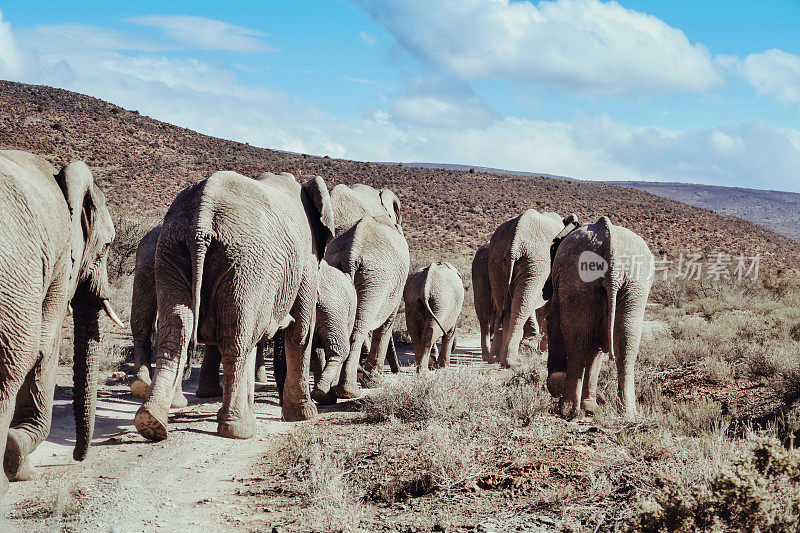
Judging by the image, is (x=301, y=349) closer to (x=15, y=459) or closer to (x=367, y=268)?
(x=367, y=268)

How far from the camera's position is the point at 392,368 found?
12234mm

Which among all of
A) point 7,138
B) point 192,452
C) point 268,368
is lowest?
point 268,368

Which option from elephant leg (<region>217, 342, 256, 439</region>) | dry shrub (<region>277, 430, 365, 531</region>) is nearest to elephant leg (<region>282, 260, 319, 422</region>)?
elephant leg (<region>217, 342, 256, 439</region>)

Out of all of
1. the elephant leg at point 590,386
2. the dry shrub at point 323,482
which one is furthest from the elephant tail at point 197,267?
the elephant leg at point 590,386

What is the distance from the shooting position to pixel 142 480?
5.41m

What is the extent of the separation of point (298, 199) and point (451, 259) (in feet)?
106

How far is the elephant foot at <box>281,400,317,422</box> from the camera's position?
7787 mm

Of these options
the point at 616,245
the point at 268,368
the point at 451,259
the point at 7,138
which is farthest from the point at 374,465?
the point at 7,138

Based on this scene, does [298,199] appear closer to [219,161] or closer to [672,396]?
[672,396]

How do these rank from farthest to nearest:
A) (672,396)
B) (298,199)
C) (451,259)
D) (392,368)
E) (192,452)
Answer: (451,259)
(392,368)
(672,396)
(298,199)
(192,452)

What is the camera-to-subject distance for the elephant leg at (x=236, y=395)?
6051 mm

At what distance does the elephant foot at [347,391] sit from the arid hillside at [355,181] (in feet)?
96.3

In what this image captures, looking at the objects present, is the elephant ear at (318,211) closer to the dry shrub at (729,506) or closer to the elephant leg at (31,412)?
the elephant leg at (31,412)

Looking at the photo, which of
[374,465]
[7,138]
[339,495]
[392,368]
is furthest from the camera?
[7,138]
